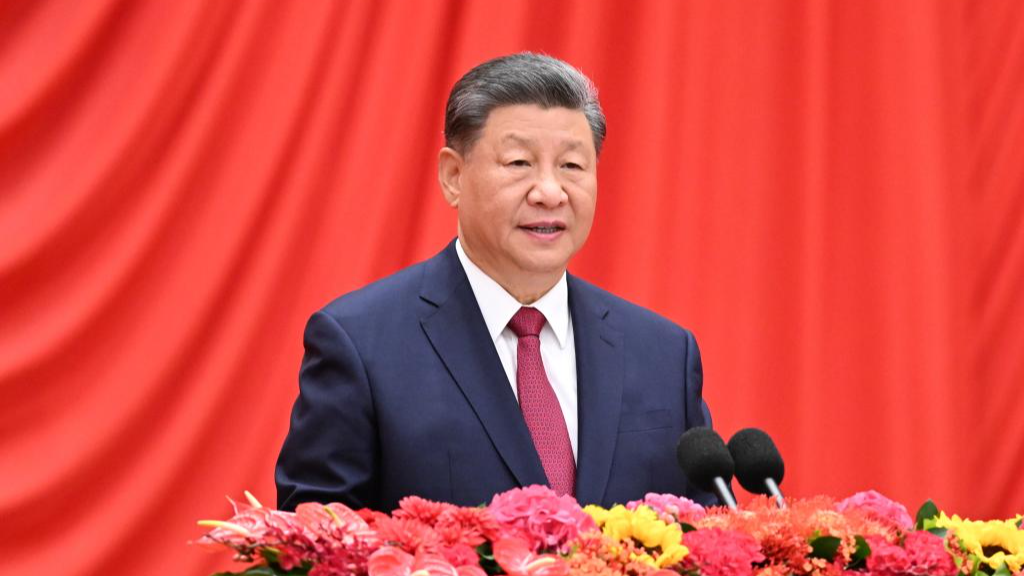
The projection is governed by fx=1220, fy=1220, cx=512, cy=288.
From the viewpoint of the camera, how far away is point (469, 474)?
1.69 m

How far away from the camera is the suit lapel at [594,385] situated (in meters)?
1.73

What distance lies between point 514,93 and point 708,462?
673 mm

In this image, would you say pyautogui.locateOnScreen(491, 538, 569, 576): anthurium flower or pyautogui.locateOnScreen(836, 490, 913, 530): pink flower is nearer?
pyautogui.locateOnScreen(491, 538, 569, 576): anthurium flower

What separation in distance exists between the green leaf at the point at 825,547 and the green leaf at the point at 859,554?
0.03 metres

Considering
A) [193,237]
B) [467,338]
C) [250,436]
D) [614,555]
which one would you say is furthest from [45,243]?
[614,555]

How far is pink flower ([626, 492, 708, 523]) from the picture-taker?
4.36ft

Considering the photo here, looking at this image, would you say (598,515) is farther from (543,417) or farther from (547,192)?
(547,192)

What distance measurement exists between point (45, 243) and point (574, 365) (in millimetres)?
1440

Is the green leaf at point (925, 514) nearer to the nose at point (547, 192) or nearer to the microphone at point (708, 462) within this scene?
the microphone at point (708, 462)

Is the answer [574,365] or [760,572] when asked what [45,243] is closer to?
[574,365]

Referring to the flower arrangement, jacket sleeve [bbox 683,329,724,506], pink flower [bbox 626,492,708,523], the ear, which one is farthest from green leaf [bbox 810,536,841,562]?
the ear

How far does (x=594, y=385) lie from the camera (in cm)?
183

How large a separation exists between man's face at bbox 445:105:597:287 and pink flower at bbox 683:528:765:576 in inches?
27.0

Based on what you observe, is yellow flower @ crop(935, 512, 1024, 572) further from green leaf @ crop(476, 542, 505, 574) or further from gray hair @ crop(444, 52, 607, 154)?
gray hair @ crop(444, 52, 607, 154)
